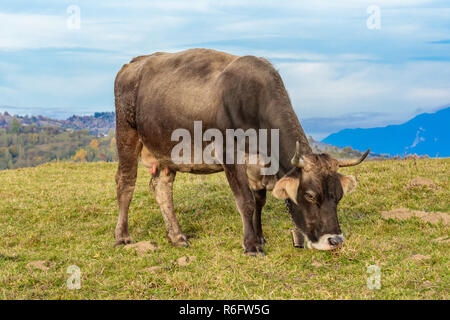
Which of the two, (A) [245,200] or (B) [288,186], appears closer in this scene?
(B) [288,186]

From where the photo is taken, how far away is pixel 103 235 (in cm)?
948

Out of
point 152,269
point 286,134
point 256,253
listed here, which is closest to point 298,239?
point 256,253

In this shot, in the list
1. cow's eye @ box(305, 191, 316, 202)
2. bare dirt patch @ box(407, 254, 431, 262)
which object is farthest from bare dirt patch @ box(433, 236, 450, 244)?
cow's eye @ box(305, 191, 316, 202)

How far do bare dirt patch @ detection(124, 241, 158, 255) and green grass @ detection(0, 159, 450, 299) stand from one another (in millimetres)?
113

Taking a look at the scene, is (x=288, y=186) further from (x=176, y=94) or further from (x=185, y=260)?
(x=176, y=94)

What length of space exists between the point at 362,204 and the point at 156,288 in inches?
215

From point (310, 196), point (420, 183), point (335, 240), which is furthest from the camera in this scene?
point (420, 183)

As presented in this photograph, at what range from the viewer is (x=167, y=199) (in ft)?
30.8

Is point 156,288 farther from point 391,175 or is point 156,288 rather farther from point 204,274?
point 391,175

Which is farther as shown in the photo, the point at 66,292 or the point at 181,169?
the point at 181,169

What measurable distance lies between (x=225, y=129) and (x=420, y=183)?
18.7 ft

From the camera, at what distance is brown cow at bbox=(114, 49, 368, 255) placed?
658 cm

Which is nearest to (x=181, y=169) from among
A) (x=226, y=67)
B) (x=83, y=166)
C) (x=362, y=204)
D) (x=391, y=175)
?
(x=226, y=67)

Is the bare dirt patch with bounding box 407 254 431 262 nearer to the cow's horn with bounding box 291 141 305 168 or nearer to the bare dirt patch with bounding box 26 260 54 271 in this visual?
the cow's horn with bounding box 291 141 305 168
